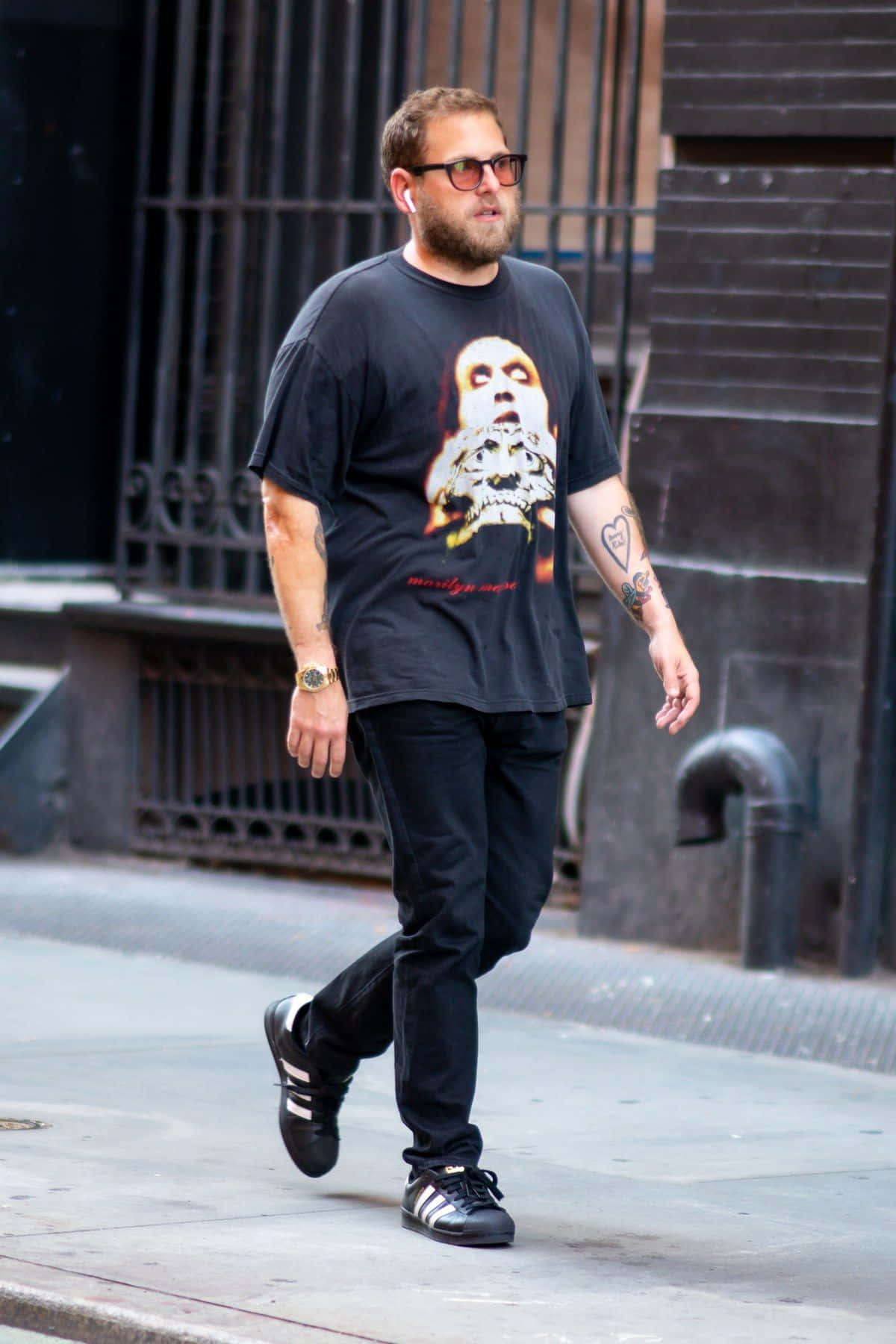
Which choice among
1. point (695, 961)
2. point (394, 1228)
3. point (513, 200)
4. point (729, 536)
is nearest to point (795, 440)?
point (729, 536)

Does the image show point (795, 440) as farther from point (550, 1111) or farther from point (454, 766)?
point (454, 766)

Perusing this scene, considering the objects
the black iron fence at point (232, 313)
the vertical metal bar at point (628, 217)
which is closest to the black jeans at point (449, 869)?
the vertical metal bar at point (628, 217)

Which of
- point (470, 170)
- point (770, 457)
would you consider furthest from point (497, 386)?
point (770, 457)

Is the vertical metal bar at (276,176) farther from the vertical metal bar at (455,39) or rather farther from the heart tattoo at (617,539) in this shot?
the heart tattoo at (617,539)

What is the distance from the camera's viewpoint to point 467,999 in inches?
171

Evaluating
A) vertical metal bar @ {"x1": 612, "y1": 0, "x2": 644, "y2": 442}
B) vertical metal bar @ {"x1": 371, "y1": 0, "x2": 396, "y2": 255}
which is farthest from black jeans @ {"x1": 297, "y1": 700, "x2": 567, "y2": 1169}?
vertical metal bar @ {"x1": 371, "y1": 0, "x2": 396, "y2": 255}

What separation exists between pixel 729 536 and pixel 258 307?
2497mm

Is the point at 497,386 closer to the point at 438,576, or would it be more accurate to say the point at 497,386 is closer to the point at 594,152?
the point at 438,576

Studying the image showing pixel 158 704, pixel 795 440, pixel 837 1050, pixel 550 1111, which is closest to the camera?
pixel 550 1111

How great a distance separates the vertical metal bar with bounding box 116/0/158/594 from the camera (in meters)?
8.91

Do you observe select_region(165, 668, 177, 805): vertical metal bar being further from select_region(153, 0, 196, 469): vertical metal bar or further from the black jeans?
the black jeans

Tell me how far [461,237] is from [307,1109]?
1.62 m

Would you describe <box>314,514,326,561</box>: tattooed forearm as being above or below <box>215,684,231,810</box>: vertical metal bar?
above

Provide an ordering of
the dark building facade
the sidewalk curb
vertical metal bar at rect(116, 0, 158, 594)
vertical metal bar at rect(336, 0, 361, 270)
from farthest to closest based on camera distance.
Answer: vertical metal bar at rect(116, 0, 158, 594), vertical metal bar at rect(336, 0, 361, 270), the dark building facade, the sidewalk curb
